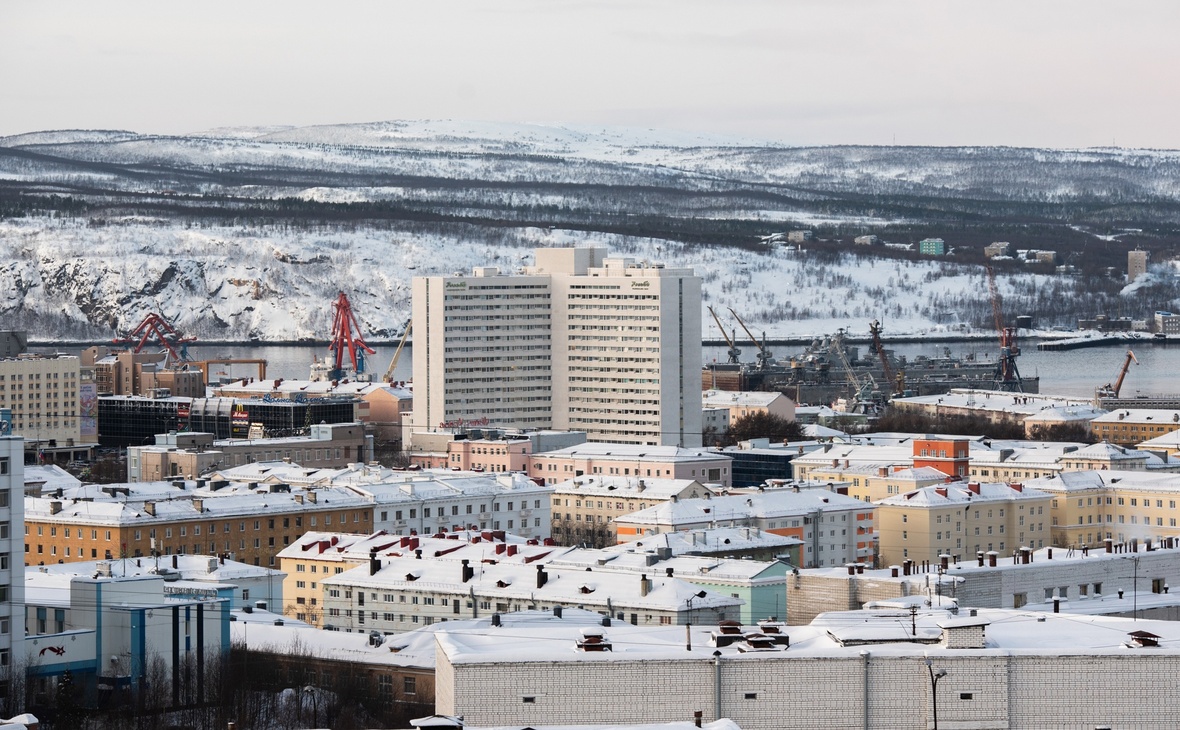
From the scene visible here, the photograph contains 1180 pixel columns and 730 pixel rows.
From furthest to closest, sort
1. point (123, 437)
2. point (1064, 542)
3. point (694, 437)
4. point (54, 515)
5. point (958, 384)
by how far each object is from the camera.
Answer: point (958, 384)
point (123, 437)
point (694, 437)
point (1064, 542)
point (54, 515)

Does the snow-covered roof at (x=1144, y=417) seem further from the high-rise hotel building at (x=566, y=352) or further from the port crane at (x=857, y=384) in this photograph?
the port crane at (x=857, y=384)

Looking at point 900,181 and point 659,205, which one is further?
point 900,181

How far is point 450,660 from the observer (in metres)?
10.8

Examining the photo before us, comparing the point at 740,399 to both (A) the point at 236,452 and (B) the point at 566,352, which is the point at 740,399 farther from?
(A) the point at 236,452

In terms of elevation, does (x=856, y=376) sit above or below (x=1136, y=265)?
below

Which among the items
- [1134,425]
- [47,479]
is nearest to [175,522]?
[47,479]

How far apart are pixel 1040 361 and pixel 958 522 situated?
52382 millimetres

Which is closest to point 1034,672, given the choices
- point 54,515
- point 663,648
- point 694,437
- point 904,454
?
point 663,648

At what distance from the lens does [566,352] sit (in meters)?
41.1

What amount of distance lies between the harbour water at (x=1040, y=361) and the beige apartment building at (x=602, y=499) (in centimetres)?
2938

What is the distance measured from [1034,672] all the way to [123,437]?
32.3 metres

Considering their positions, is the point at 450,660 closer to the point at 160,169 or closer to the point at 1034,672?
the point at 1034,672

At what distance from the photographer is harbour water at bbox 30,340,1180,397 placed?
61.1 meters

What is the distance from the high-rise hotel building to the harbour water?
55.4 feet
